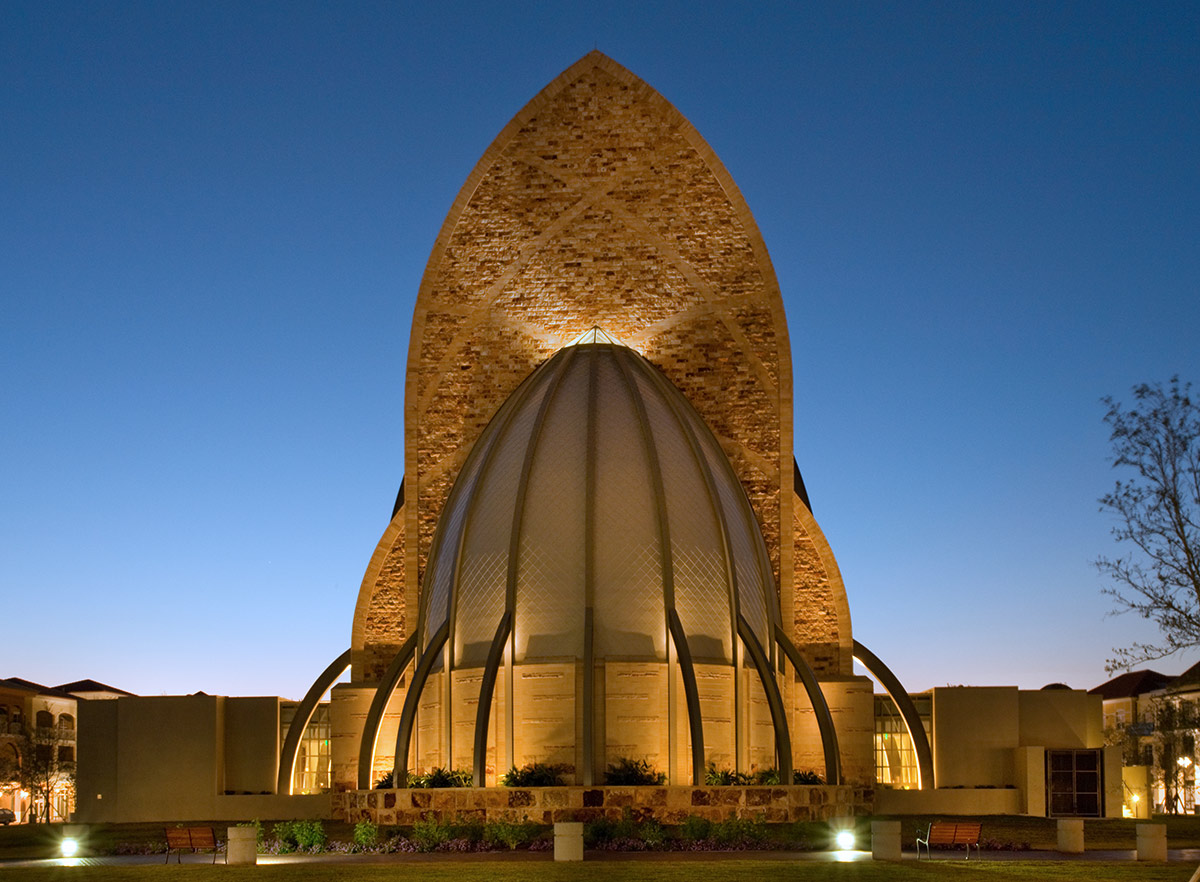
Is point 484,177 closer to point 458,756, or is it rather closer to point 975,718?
point 458,756

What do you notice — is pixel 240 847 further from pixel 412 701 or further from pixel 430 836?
pixel 412 701

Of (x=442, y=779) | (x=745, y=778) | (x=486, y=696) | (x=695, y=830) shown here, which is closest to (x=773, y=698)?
(x=745, y=778)

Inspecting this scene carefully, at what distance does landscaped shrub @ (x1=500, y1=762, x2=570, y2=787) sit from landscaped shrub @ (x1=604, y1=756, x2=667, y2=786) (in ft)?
3.11

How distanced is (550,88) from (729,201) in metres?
4.87

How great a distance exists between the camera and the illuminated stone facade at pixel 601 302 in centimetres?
3412

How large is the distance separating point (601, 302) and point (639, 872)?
17973mm

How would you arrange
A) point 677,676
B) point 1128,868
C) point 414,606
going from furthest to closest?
point 414,606, point 677,676, point 1128,868

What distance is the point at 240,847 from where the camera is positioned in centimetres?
2142

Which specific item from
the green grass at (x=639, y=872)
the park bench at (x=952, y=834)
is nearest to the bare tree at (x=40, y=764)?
the green grass at (x=639, y=872)

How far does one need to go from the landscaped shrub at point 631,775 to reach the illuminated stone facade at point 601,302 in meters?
7.57

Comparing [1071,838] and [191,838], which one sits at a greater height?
[191,838]

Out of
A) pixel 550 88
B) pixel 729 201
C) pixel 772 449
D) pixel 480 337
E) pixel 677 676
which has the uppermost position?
pixel 550 88

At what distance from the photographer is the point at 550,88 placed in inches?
1374

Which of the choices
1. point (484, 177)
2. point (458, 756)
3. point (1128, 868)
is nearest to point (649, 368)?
point (484, 177)
